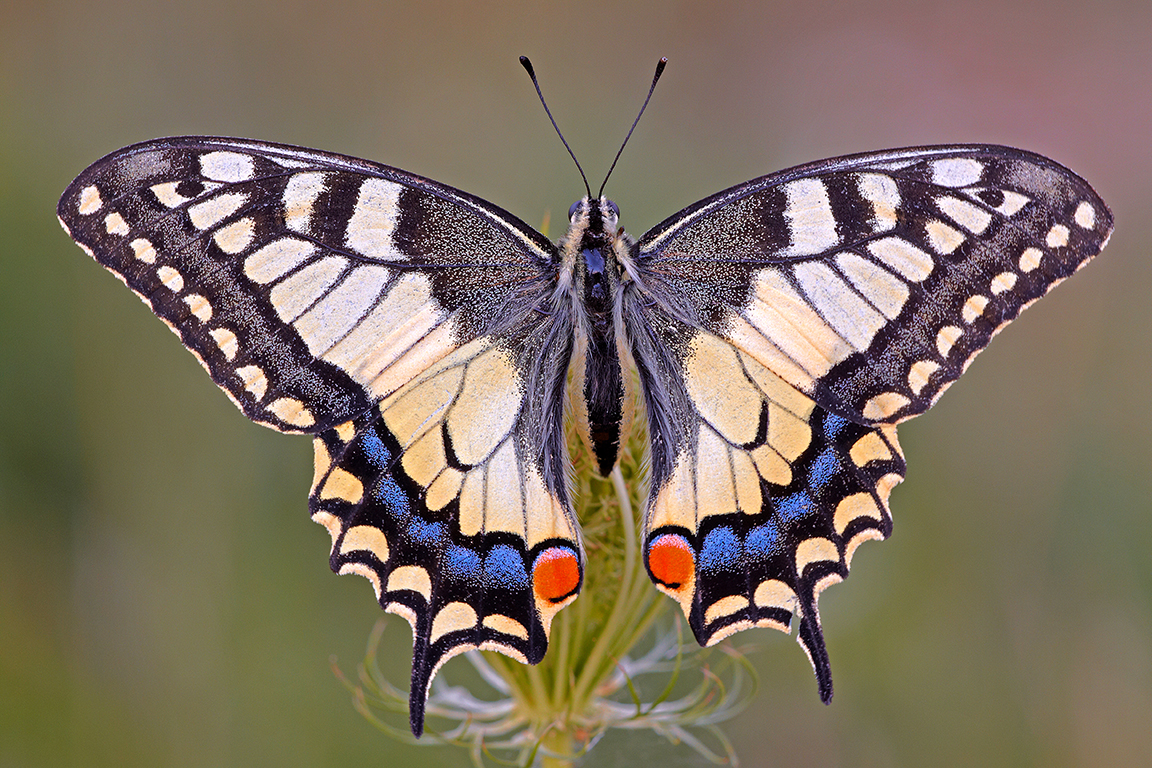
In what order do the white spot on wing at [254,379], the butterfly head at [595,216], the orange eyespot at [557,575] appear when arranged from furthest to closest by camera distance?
1. the butterfly head at [595,216]
2. the white spot on wing at [254,379]
3. the orange eyespot at [557,575]

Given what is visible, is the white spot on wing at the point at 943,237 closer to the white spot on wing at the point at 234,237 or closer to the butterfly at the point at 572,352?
the butterfly at the point at 572,352

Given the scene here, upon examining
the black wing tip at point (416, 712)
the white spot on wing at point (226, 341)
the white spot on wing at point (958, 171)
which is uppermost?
the white spot on wing at point (958, 171)

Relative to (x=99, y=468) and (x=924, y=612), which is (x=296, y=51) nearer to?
(x=99, y=468)

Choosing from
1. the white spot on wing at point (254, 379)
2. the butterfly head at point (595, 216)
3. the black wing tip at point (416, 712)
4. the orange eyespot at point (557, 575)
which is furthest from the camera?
the butterfly head at point (595, 216)

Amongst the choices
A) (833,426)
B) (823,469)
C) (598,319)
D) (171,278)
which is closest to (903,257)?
(833,426)

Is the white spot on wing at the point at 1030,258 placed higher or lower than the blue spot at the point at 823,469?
higher

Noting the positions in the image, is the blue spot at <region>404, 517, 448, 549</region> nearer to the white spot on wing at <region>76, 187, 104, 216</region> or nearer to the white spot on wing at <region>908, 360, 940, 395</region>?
the white spot on wing at <region>76, 187, 104, 216</region>

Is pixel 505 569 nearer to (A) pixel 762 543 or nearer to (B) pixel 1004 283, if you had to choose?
(A) pixel 762 543

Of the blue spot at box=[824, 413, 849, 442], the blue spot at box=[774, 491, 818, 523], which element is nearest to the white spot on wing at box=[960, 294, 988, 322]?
the blue spot at box=[824, 413, 849, 442]

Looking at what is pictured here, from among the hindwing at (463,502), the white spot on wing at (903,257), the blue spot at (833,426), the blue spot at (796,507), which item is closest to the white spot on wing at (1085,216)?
the white spot on wing at (903,257)
